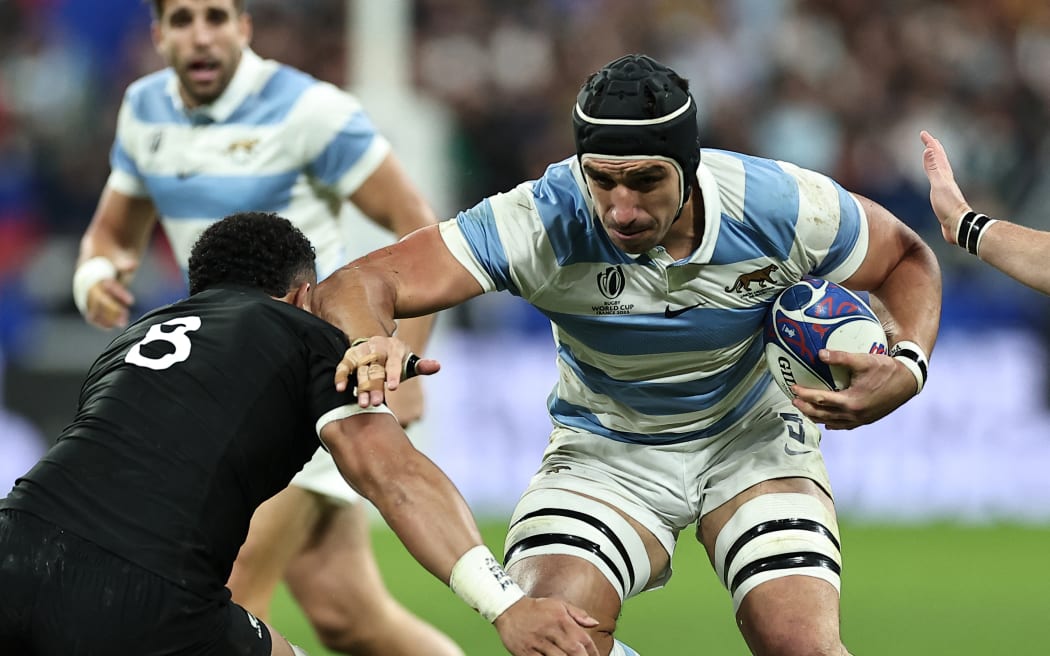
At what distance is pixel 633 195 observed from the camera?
14.9 feet

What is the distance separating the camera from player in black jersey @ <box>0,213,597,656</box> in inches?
153

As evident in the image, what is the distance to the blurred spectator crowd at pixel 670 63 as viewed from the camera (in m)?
12.7

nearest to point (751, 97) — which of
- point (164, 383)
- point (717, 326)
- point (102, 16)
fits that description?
point (102, 16)

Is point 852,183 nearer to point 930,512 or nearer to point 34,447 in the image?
point 930,512

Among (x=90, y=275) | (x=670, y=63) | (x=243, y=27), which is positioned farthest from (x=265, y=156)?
(x=670, y=63)

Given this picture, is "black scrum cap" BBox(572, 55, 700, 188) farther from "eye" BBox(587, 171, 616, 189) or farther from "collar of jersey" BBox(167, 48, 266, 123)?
"collar of jersey" BBox(167, 48, 266, 123)

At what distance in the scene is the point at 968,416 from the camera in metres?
11.4

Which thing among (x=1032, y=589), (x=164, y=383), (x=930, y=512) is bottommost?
(x=930, y=512)

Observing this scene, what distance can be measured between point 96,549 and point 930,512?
8.55m

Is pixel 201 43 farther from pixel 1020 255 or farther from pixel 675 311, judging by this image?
pixel 1020 255

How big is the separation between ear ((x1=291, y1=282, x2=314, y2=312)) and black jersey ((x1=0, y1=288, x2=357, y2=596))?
0.26 m

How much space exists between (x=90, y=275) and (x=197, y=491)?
2652 millimetres

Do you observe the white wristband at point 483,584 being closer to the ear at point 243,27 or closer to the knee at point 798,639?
the knee at point 798,639

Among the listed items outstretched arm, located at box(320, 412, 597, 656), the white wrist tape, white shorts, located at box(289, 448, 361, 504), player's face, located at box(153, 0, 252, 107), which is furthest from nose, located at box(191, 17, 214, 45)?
outstretched arm, located at box(320, 412, 597, 656)
